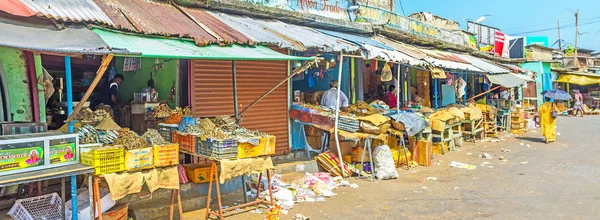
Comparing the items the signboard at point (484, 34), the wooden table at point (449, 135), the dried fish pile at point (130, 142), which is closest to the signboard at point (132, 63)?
the dried fish pile at point (130, 142)

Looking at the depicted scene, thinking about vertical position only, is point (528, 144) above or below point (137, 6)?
below

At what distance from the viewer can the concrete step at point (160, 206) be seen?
18.4 feet

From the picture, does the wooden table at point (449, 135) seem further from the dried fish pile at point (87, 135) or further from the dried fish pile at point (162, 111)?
the dried fish pile at point (87, 135)

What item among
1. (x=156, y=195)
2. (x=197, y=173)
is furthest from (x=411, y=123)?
(x=156, y=195)

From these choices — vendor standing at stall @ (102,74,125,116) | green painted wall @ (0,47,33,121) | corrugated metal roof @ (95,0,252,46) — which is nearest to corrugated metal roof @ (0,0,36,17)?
green painted wall @ (0,47,33,121)

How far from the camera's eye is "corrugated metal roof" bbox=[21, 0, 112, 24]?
199 inches

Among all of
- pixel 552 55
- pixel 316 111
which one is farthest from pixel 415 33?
pixel 552 55

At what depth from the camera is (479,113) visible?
14.1m

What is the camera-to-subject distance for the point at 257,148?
19.2 feet

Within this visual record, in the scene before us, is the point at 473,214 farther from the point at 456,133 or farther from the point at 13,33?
the point at 456,133

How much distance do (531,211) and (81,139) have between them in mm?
6277

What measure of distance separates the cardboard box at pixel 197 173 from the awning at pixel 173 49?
1.94 meters

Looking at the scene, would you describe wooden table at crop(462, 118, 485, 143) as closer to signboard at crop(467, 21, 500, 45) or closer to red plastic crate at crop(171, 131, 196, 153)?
red plastic crate at crop(171, 131, 196, 153)

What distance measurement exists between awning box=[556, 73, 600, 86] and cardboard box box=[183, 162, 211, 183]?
28585mm
